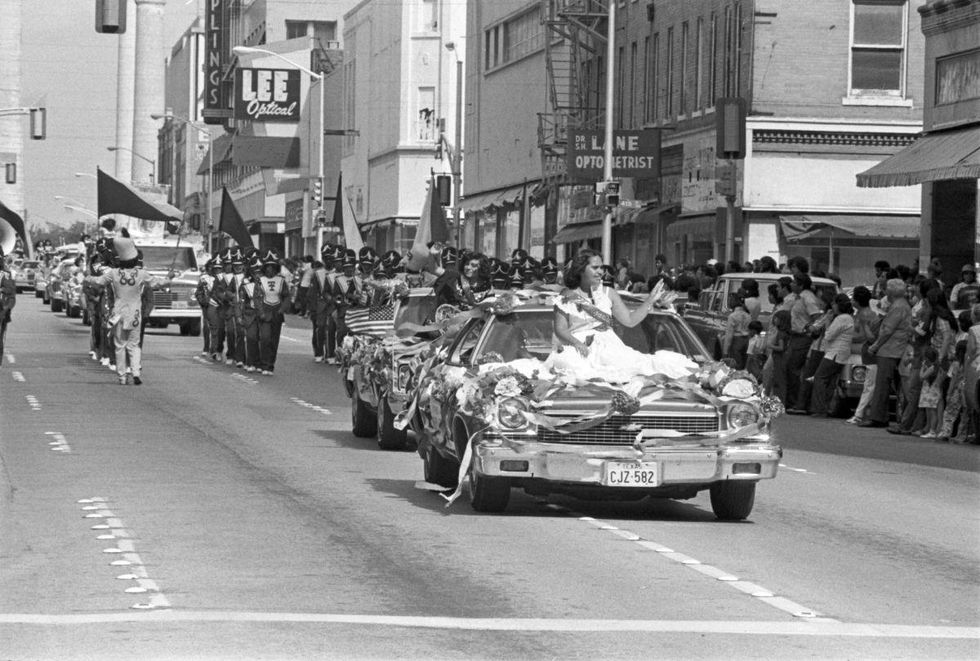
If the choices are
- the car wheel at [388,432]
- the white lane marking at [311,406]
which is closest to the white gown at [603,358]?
the car wheel at [388,432]

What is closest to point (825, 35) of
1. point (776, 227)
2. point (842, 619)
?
point (776, 227)

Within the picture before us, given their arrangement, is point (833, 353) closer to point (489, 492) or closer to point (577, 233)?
point (489, 492)

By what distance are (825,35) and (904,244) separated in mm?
4519

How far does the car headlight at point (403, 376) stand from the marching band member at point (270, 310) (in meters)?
14.0

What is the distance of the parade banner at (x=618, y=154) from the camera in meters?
44.8

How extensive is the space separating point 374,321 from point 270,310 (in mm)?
11062

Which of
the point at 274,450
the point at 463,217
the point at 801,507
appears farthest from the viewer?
the point at 463,217

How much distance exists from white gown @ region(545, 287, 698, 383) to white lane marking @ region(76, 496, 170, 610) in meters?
3.05

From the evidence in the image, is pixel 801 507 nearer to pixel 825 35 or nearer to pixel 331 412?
pixel 331 412

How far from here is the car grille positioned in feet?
42.5

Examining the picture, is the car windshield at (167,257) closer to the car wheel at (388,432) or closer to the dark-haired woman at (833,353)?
the dark-haired woman at (833,353)

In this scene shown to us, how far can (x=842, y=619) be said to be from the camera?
9.60m

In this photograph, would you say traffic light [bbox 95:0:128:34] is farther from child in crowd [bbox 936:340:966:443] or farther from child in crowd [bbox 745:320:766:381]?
child in crowd [bbox 936:340:966:443]

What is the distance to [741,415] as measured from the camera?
13.1 metres
